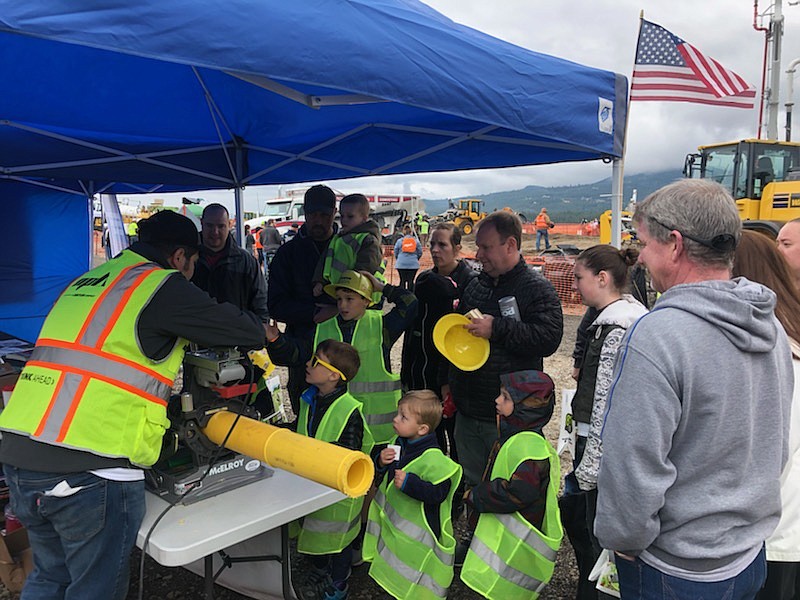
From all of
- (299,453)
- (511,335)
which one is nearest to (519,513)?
(511,335)

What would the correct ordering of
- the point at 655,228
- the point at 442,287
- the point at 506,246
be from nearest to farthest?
the point at 655,228 → the point at 506,246 → the point at 442,287

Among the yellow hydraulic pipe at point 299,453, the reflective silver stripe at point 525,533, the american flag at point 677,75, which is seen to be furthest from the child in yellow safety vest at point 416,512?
the american flag at point 677,75

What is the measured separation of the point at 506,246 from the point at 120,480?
191 centimetres

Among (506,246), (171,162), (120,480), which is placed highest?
(171,162)

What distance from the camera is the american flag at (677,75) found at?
3.31 m

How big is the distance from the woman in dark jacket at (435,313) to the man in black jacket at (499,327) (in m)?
0.49

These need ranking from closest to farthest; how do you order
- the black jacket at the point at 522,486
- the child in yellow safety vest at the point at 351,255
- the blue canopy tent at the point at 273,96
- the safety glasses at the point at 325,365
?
the blue canopy tent at the point at 273,96 < the black jacket at the point at 522,486 < the safety glasses at the point at 325,365 < the child in yellow safety vest at the point at 351,255

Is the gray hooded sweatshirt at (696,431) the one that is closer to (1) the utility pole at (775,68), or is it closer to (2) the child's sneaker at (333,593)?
(2) the child's sneaker at (333,593)

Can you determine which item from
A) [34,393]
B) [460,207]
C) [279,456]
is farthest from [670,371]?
[460,207]

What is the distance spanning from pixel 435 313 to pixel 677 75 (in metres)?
2.11

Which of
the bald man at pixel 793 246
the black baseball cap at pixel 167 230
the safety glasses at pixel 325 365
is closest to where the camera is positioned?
the black baseball cap at pixel 167 230

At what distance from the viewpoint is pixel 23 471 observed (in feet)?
5.39

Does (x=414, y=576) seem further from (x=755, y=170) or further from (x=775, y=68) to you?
(x=775, y=68)

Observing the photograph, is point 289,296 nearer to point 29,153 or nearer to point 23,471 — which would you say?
point 23,471
